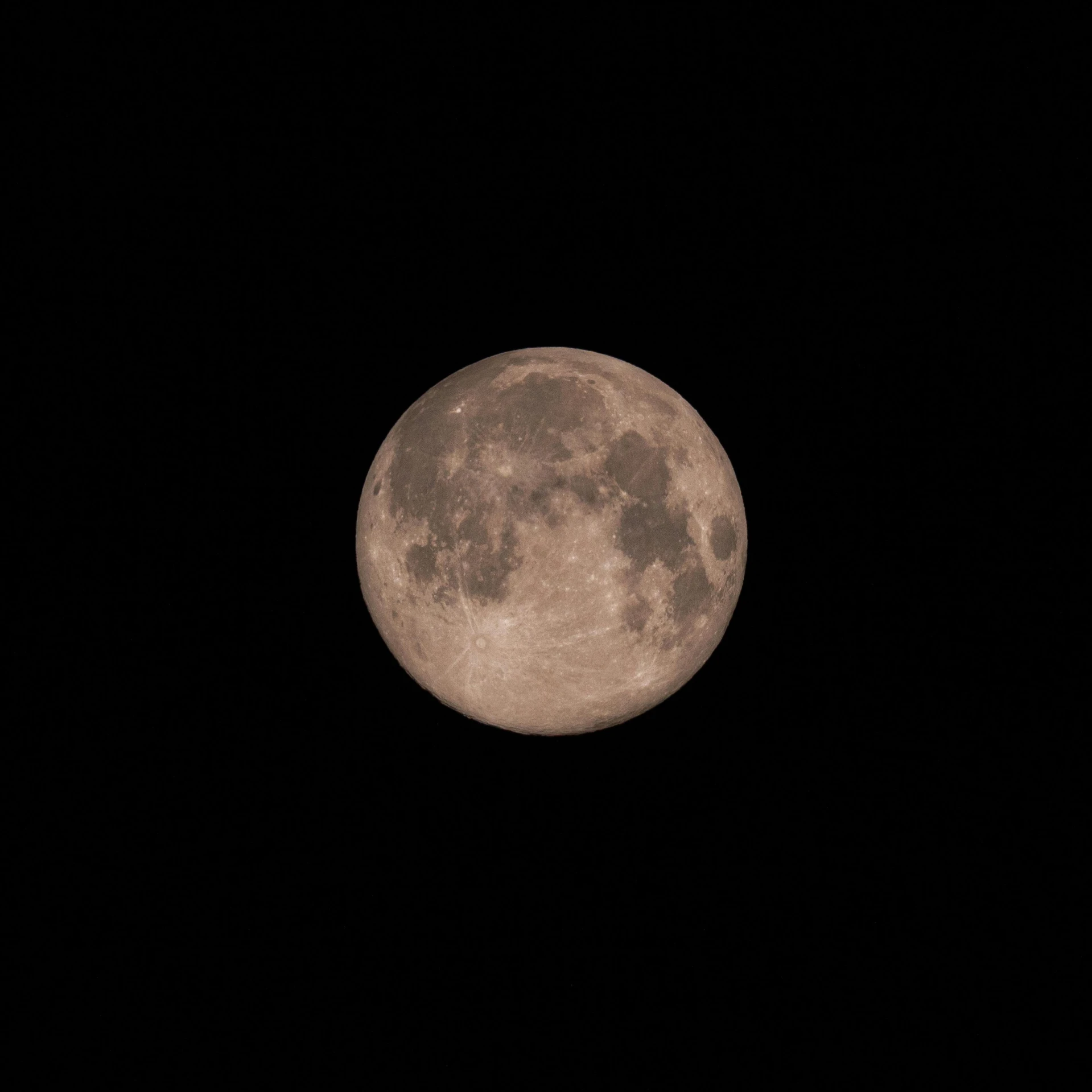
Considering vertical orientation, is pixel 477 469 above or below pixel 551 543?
above

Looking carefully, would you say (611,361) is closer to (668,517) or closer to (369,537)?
(668,517)

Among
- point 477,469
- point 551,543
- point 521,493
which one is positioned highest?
point 477,469

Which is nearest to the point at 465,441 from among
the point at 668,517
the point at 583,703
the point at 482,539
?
the point at 482,539

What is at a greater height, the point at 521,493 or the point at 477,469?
the point at 477,469

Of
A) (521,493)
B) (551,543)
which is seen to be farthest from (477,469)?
(551,543)

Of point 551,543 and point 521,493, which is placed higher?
point 521,493

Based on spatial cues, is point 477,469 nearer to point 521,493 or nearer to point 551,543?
point 521,493

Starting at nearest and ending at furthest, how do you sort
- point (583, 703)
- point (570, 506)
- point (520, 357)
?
1. point (570, 506)
2. point (583, 703)
3. point (520, 357)

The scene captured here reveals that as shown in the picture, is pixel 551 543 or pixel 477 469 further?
pixel 477 469
